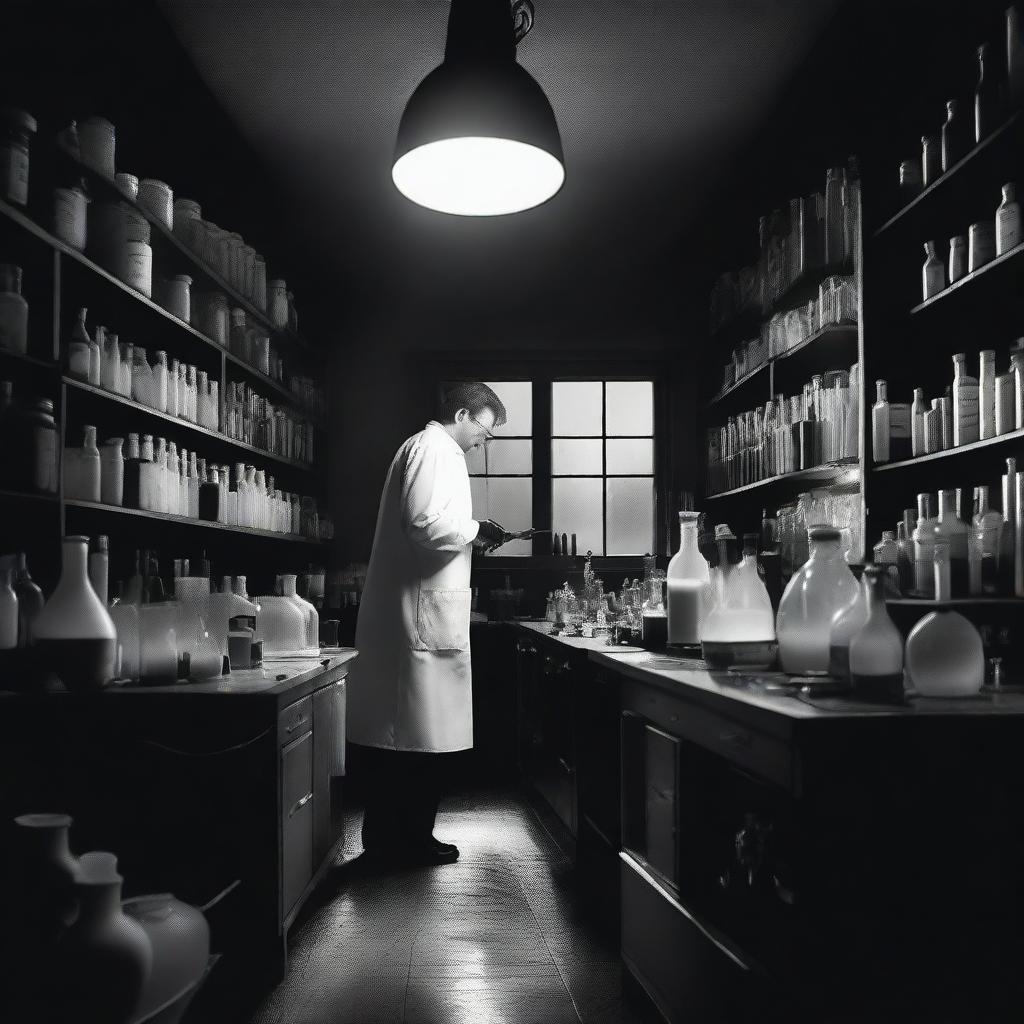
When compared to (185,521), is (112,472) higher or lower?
higher

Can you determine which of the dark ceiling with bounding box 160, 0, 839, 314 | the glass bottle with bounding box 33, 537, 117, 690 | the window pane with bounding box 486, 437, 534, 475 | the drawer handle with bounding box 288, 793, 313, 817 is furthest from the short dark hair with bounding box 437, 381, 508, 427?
the window pane with bounding box 486, 437, 534, 475

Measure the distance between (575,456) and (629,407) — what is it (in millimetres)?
449

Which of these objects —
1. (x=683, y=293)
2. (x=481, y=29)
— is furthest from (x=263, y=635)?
(x=683, y=293)

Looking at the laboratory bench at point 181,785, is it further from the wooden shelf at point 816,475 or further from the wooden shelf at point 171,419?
the wooden shelf at point 816,475

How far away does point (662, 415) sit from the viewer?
6.38 m

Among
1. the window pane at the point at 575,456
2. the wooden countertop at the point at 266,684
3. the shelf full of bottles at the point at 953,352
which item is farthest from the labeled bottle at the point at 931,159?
the window pane at the point at 575,456

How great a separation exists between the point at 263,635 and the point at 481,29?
6.30 ft

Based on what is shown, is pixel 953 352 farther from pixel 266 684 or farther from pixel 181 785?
pixel 181 785

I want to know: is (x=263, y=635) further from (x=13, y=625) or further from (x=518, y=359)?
(x=518, y=359)

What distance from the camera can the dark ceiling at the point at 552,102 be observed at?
3652 mm

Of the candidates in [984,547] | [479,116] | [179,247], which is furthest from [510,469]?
[479,116]

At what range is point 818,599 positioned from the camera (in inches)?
80.3

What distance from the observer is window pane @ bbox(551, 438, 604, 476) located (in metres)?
6.45

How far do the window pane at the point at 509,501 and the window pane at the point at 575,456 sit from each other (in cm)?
21
